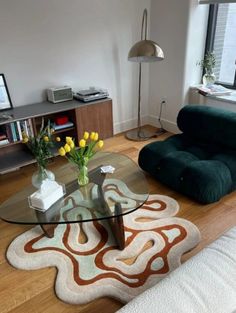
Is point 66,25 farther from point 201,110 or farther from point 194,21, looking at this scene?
point 201,110

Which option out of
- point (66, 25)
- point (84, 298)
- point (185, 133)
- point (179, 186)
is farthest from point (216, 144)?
point (66, 25)

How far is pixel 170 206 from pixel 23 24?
7.58ft

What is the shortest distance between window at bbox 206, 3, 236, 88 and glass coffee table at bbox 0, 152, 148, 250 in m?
2.15

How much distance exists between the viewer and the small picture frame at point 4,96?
2885 millimetres

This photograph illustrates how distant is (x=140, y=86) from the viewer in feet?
12.9

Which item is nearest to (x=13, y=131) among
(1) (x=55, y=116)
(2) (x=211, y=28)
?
(1) (x=55, y=116)

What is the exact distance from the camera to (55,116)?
3285 mm

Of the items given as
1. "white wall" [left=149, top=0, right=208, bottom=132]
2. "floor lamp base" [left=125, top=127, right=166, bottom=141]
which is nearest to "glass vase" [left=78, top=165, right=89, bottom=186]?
"floor lamp base" [left=125, top=127, right=166, bottom=141]

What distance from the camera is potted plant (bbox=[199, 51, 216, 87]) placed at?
11.6 feet

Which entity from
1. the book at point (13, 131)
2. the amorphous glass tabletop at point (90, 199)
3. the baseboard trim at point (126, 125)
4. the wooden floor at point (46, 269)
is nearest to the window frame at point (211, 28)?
the baseboard trim at point (126, 125)

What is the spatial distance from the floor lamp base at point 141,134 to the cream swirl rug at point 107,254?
1.63 meters

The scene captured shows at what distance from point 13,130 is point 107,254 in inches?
63.9

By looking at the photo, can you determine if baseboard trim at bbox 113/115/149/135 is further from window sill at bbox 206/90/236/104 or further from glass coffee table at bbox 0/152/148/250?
glass coffee table at bbox 0/152/148/250

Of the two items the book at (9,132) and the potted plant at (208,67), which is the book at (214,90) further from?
the book at (9,132)
